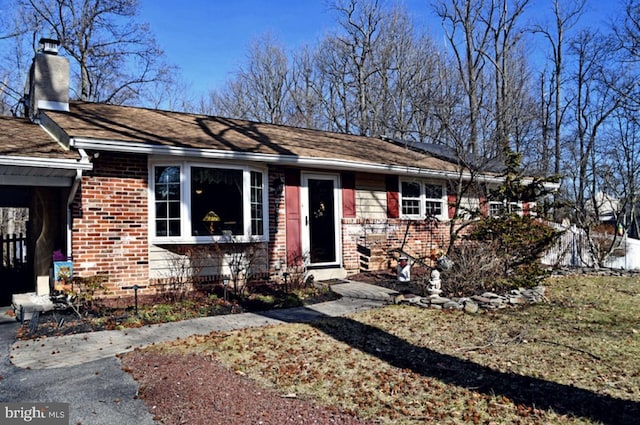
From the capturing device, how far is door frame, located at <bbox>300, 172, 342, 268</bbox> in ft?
33.1

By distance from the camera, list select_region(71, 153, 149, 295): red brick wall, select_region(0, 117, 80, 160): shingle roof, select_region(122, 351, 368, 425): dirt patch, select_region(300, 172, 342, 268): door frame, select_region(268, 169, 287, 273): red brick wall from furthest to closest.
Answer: select_region(300, 172, 342, 268): door frame → select_region(268, 169, 287, 273): red brick wall → select_region(71, 153, 149, 295): red brick wall → select_region(0, 117, 80, 160): shingle roof → select_region(122, 351, 368, 425): dirt patch

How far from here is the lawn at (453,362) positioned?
12.1 feet

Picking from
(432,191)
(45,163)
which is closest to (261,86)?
(432,191)

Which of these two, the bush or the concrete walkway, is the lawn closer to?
the concrete walkway

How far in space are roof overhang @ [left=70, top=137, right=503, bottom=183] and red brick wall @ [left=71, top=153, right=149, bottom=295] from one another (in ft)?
1.31

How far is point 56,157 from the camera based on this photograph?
7.06m

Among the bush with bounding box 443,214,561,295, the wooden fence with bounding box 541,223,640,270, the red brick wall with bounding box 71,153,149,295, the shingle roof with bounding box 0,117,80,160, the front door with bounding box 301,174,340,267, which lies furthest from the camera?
the wooden fence with bounding box 541,223,640,270

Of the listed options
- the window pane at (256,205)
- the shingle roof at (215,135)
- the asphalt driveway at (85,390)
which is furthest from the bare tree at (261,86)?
the asphalt driveway at (85,390)


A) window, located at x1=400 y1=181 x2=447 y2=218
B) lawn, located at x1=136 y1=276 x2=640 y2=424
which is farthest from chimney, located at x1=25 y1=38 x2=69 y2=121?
window, located at x1=400 y1=181 x2=447 y2=218

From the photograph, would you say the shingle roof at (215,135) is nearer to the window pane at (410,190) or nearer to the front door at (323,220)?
the window pane at (410,190)

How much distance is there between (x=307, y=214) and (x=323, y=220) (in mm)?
610

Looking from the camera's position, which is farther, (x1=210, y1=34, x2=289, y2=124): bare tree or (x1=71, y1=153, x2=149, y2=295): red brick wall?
(x1=210, y1=34, x2=289, y2=124): bare tree

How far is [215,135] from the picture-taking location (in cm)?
991

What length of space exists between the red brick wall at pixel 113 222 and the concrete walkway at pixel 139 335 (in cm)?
198
